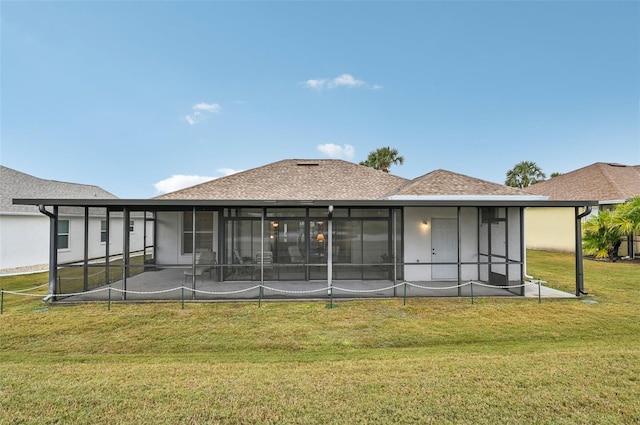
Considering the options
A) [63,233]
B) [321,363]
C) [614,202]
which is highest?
[614,202]

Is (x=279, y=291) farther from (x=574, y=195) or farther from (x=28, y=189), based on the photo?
(x=574, y=195)

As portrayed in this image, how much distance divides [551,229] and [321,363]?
22722mm

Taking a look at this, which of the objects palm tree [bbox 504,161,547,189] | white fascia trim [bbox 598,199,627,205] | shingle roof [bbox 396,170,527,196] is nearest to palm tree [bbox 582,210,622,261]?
white fascia trim [bbox 598,199,627,205]

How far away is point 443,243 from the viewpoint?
408 inches

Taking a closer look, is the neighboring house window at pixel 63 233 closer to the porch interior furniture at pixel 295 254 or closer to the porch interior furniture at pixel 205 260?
the porch interior furniture at pixel 205 260

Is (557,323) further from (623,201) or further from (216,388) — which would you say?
(623,201)

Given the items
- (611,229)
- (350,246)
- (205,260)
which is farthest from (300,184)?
(611,229)

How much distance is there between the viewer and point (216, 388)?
368 cm

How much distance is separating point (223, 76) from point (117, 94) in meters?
6.45

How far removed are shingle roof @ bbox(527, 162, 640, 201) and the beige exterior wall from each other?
4.64 ft

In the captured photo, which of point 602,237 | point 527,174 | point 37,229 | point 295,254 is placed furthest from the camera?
point 527,174

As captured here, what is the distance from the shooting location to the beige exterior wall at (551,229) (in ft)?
64.5

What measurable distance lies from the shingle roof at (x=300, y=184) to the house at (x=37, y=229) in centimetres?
409

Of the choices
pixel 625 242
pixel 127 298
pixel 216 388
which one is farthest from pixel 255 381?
pixel 625 242
